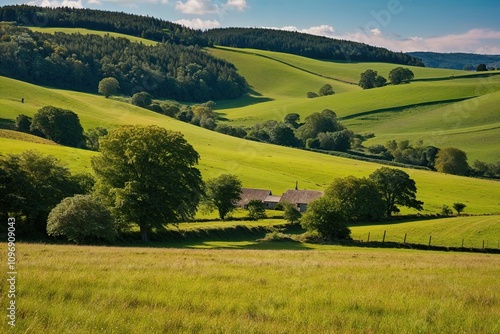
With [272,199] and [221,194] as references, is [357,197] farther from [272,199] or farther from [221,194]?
[221,194]

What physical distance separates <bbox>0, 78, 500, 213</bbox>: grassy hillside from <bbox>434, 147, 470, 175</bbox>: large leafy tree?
13.1 m

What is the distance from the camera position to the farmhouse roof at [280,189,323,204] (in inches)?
3385

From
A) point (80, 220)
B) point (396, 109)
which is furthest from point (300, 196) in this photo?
point (396, 109)

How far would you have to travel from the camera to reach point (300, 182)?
313 ft

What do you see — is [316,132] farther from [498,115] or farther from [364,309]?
[364,309]

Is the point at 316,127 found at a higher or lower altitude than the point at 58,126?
higher

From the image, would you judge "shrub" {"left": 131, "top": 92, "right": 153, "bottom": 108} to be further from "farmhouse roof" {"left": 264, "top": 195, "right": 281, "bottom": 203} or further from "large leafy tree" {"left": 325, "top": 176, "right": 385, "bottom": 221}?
"large leafy tree" {"left": 325, "top": 176, "right": 385, "bottom": 221}

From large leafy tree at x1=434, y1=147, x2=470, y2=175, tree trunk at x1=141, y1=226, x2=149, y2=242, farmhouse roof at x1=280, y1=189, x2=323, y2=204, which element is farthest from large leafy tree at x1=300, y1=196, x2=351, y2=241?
large leafy tree at x1=434, y1=147, x2=470, y2=175

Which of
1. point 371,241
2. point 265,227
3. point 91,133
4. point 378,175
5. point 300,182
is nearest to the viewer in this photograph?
point 371,241

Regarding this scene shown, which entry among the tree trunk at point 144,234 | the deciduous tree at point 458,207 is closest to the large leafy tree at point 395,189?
the deciduous tree at point 458,207

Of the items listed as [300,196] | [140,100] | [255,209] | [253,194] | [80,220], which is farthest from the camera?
[140,100]

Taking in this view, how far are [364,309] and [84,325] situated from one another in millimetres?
6087

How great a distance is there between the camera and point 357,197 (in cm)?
7525

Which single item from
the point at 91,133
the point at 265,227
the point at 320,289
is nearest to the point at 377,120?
the point at 91,133
